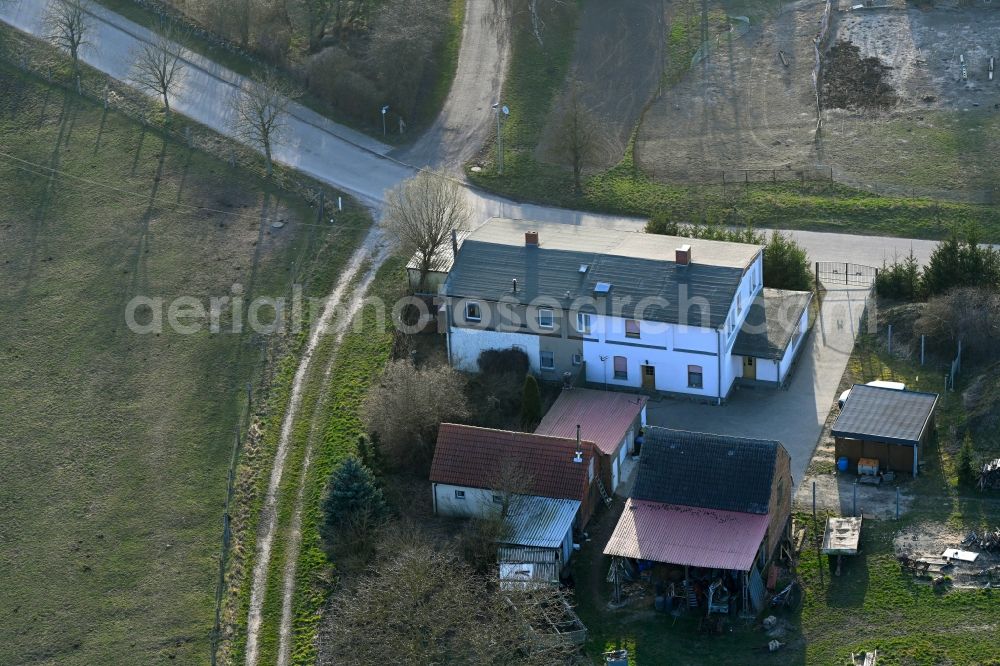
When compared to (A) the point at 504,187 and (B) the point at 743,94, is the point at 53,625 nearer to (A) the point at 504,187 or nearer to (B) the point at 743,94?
(A) the point at 504,187

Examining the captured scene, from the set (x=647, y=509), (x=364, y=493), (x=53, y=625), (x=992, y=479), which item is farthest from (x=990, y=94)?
(x=53, y=625)

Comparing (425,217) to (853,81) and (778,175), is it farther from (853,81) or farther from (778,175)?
(853,81)

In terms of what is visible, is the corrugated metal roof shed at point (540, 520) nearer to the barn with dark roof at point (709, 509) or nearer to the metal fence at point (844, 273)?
the barn with dark roof at point (709, 509)

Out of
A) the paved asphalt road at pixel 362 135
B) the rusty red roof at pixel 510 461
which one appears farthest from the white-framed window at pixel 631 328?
the paved asphalt road at pixel 362 135

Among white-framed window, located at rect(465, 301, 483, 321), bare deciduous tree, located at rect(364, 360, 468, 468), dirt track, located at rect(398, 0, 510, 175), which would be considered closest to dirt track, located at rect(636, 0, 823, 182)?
dirt track, located at rect(398, 0, 510, 175)

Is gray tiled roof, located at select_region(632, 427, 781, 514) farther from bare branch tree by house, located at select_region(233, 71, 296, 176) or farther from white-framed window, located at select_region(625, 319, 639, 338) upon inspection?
bare branch tree by house, located at select_region(233, 71, 296, 176)

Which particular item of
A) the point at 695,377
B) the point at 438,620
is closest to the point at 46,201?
the point at 695,377

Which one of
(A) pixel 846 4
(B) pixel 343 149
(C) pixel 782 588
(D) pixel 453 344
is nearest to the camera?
(C) pixel 782 588
